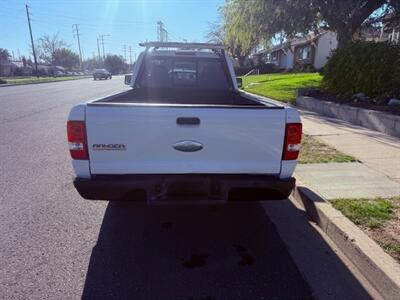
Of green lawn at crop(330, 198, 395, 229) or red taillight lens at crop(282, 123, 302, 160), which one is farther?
green lawn at crop(330, 198, 395, 229)

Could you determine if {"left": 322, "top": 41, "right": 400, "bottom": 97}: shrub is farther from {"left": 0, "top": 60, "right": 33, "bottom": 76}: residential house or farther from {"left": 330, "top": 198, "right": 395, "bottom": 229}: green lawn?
{"left": 0, "top": 60, "right": 33, "bottom": 76}: residential house

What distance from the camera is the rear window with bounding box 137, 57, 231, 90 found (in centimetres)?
628

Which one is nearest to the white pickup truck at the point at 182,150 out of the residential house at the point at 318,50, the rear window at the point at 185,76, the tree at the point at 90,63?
the rear window at the point at 185,76

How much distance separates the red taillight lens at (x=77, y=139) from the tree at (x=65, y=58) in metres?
126

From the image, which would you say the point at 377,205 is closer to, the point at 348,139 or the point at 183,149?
the point at 183,149

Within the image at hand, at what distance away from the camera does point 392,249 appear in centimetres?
319

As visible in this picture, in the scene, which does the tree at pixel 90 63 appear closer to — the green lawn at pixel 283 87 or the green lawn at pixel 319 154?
the green lawn at pixel 283 87

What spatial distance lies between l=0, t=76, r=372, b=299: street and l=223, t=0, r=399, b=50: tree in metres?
12.4

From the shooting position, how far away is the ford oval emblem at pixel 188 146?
10.7ft

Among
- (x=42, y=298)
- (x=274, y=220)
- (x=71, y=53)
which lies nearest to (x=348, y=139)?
(x=274, y=220)

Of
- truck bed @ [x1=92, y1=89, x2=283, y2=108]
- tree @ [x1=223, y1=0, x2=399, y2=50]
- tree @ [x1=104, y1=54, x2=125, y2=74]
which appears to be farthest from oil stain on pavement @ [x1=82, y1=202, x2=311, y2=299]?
tree @ [x1=104, y1=54, x2=125, y2=74]

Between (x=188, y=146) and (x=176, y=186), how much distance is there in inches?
15.2

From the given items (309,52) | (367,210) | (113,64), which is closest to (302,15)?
(367,210)

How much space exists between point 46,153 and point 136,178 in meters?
4.63
